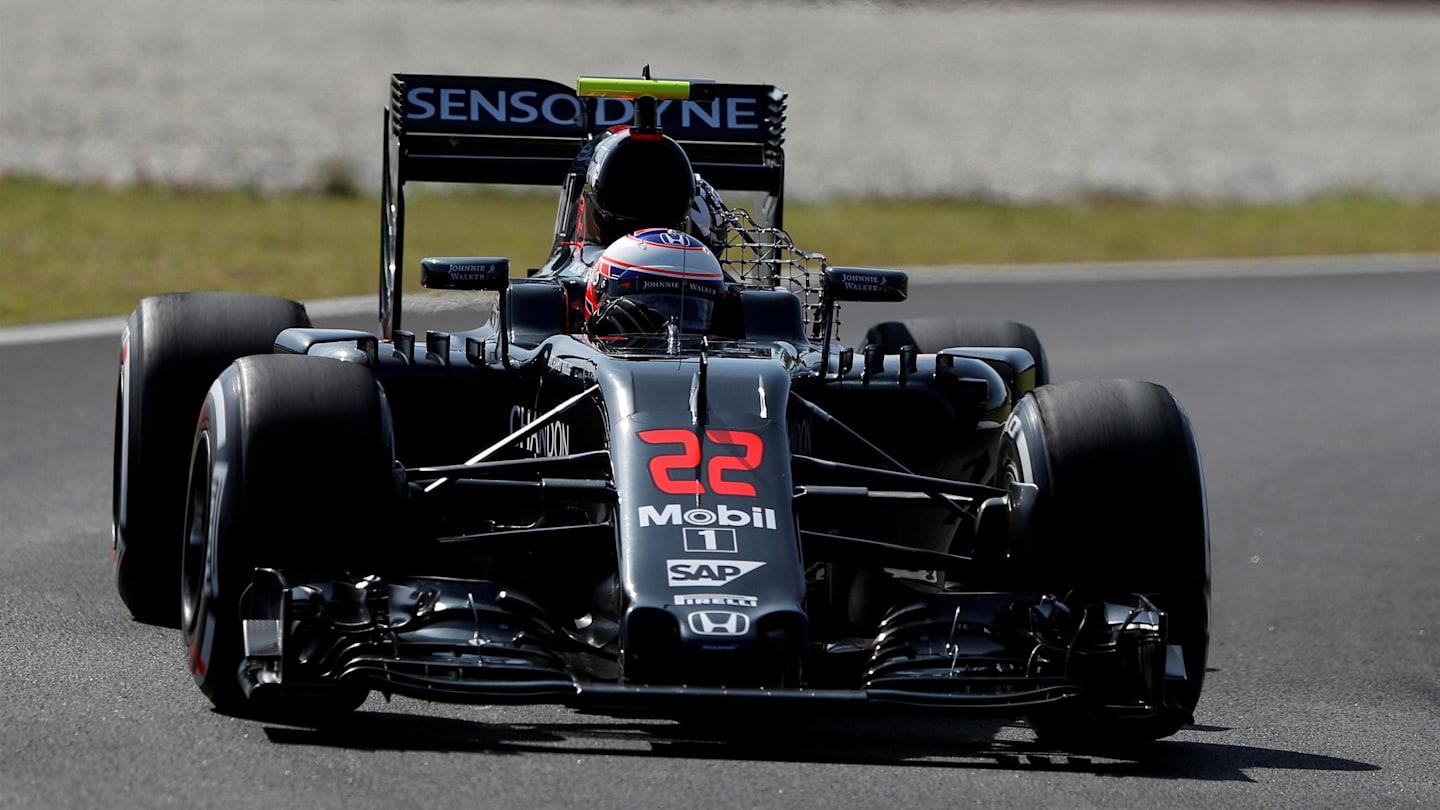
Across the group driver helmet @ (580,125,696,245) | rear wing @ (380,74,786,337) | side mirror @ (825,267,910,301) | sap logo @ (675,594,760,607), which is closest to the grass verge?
rear wing @ (380,74,786,337)

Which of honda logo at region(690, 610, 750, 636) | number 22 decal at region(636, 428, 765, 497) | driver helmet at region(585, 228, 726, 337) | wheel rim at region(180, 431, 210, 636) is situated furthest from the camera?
driver helmet at region(585, 228, 726, 337)

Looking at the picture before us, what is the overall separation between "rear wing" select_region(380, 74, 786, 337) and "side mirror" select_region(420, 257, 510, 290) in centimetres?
172

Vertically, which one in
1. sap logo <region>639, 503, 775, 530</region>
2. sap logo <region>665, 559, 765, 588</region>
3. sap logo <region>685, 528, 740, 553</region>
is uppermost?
sap logo <region>639, 503, 775, 530</region>

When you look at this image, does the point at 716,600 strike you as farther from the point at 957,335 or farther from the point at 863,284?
the point at 957,335

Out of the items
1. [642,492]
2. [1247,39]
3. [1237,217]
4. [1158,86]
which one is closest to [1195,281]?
[1237,217]

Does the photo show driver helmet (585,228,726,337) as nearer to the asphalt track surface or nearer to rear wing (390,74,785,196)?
the asphalt track surface

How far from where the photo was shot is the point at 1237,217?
30312 mm

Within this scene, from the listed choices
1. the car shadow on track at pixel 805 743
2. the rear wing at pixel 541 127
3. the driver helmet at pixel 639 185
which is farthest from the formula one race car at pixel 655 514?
the rear wing at pixel 541 127

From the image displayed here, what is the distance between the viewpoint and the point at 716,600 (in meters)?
5.77

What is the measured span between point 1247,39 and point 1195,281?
29.6 meters

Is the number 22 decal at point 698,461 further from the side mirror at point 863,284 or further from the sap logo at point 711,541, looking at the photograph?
the side mirror at point 863,284

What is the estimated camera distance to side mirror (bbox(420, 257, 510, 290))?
23.8ft

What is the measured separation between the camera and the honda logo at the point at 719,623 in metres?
5.68

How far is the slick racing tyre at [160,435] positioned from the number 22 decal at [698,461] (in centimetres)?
206
